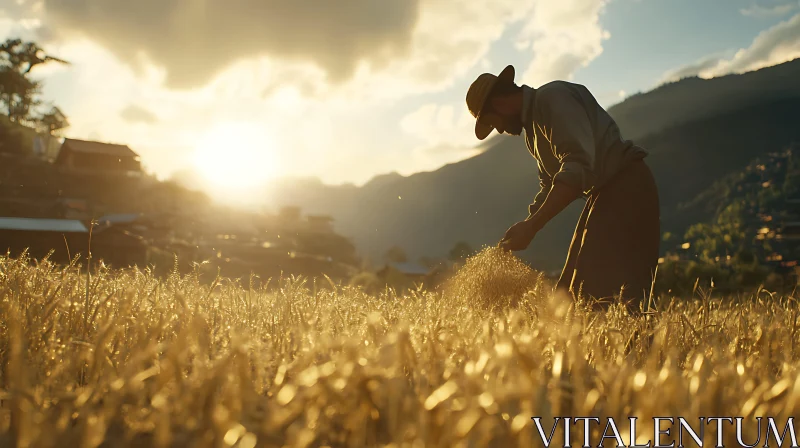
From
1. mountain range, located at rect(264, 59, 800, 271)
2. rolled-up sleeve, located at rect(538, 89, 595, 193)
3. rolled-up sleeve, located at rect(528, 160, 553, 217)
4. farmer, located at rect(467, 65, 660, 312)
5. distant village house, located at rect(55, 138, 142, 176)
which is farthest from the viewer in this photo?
mountain range, located at rect(264, 59, 800, 271)

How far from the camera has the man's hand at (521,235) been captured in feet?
11.7

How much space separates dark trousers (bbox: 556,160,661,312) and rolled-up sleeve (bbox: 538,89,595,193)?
28 cm

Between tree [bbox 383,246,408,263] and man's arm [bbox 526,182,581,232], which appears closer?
man's arm [bbox 526,182,581,232]

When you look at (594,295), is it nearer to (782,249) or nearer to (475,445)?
(475,445)

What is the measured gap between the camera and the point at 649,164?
96000 mm

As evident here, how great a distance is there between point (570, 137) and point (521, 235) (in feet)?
2.50

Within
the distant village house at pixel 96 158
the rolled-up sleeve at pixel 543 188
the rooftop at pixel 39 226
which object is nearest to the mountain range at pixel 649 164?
the distant village house at pixel 96 158

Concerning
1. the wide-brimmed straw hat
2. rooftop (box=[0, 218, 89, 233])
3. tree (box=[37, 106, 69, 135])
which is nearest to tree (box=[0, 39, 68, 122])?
tree (box=[37, 106, 69, 135])

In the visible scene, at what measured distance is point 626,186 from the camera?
3.61m

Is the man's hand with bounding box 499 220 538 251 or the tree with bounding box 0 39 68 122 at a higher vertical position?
the tree with bounding box 0 39 68 122

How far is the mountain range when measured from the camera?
87500 millimetres

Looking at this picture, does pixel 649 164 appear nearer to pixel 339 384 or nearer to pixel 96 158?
pixel 96 158

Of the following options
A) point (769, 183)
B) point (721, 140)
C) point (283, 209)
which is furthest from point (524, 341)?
point (721, 140)

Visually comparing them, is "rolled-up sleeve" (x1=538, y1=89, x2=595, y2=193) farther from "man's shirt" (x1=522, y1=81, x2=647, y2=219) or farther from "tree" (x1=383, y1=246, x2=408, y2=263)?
"tree" (x1=383, y1=246, x2=408, y2=263)
